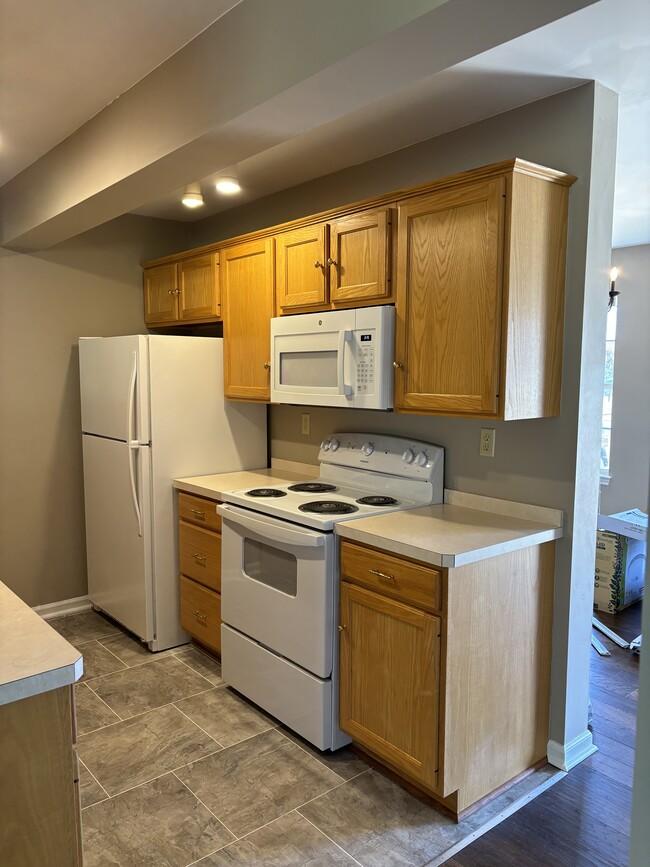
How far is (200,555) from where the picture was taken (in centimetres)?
322

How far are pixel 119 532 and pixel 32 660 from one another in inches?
91.5

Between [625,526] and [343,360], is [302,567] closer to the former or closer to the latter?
[343,360]

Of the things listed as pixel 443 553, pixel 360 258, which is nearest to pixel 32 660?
pixel 443 553

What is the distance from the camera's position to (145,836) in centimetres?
206

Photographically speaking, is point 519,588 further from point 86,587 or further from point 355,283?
point 86,587

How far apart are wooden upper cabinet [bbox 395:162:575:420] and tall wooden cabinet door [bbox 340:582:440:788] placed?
739 millimetres

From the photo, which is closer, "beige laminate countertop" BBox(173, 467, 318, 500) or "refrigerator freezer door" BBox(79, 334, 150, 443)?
"beige laminate countertop" BBox(173, 467, 318, 500)

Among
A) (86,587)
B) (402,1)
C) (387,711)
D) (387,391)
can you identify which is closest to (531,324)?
(387,391)

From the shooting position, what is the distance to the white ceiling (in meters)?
1.77

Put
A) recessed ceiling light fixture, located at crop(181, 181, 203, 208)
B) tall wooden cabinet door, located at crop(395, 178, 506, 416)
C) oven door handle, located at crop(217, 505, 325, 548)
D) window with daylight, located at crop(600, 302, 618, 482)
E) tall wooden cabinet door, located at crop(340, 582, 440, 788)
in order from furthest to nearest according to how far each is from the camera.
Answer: window with daylight, located at crop(600, 302, 618, 482), recessed ceiling light fixture, located at crop(181, 181, 203, 208), oven door handle, located at crop(217, 505, 325, 548), tall wooden cabinet door, located at crop(395, 178, 506, 416), tall wooden cabinet door, located at crop(340, 582, 440, 788)

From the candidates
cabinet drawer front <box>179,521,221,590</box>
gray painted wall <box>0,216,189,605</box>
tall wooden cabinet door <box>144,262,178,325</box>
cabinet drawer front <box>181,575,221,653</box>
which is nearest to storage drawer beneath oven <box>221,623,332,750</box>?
cabinet drawer front <box>181,575,221,653</box>

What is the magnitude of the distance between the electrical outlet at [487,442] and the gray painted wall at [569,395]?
0.03 metres

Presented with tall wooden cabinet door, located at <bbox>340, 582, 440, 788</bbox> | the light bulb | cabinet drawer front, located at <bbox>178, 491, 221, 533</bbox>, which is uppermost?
the light bulb

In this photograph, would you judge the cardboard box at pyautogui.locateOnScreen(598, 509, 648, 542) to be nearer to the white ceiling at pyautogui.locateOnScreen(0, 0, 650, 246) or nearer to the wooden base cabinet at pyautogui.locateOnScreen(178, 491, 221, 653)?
the white ceiling at pyautogui.locateOnScreen(0, 0, 650, 246)
